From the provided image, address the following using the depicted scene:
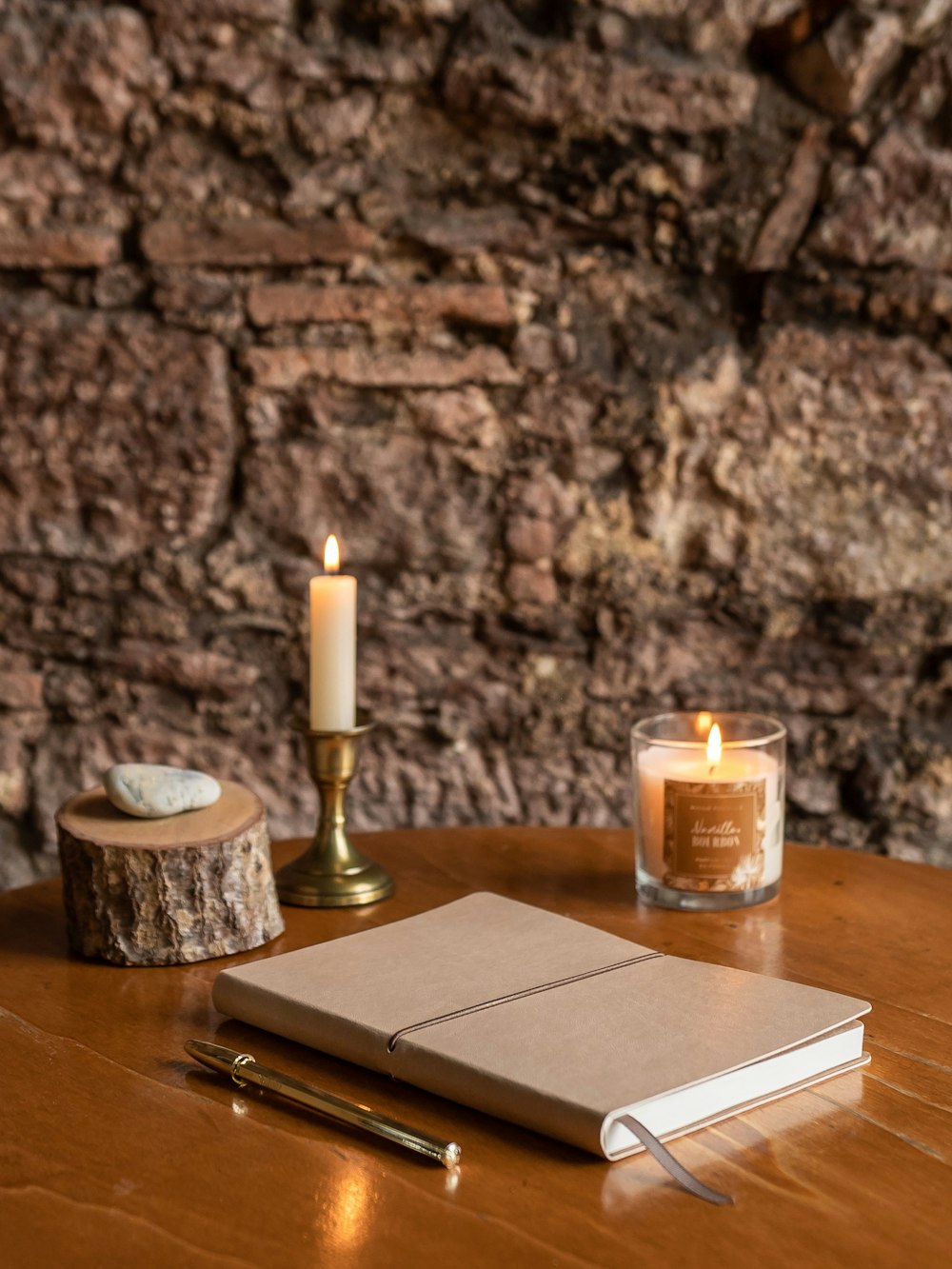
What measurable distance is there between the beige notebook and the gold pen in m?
0.04

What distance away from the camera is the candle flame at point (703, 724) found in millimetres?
1135

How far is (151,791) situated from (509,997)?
327 millimetres

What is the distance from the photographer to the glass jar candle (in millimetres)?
1027

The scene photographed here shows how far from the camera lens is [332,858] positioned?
1.09 meters

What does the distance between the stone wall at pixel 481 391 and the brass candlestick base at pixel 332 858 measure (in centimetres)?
49

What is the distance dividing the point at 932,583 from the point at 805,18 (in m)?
0.64

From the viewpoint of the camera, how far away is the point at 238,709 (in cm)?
157

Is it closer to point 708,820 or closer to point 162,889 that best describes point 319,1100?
point 162,889

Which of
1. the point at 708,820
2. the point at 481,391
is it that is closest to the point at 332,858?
the point at 708,820

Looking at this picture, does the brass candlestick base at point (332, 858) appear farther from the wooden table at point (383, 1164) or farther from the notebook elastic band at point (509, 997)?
the notebook elastic band at point (509, 997)

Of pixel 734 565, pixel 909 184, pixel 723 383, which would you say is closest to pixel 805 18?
pixel 909 184

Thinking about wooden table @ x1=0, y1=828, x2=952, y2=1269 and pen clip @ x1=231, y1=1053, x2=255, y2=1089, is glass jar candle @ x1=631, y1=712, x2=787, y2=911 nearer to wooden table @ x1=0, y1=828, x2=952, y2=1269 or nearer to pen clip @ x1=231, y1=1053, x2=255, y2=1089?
wooden table @ x1=0, y1=828, x2=952, y2=1269

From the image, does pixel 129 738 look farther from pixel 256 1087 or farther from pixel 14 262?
pixel 256 1087

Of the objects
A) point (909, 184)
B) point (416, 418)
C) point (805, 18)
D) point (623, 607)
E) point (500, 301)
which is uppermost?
point (805, 18)
